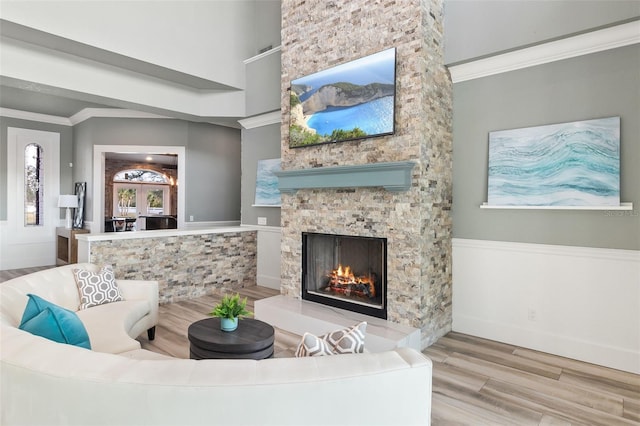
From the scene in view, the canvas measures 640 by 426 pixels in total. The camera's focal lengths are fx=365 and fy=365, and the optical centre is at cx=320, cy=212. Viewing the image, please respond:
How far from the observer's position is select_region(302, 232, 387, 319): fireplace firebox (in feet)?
12.8

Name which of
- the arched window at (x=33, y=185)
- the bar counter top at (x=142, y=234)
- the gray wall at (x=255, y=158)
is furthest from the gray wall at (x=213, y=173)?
the arched window at (x=33, y=185)

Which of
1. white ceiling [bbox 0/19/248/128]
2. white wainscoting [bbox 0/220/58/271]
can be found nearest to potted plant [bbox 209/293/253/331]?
white ceiling [bbox 0/19/248/128]

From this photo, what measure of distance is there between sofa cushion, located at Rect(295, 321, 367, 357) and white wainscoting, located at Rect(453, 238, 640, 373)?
2614 mm

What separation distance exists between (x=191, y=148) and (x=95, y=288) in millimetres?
4548

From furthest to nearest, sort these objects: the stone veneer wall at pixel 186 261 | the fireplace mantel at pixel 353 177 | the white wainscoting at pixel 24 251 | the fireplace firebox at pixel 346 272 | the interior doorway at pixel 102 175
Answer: the interior doorway at pixel 102 175
the white wainscoting at pixel 24 251
the stone veneer wall at pixel 186 261
the fireplace firebox at pixel 346 272
the fireplace mantel at pixel 353 177

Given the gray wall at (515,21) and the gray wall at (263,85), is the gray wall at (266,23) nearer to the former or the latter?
the gray wall at (263,85)

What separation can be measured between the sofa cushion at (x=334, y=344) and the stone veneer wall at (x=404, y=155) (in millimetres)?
2006

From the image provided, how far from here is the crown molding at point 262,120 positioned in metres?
5.79

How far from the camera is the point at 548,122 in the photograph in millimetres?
3428

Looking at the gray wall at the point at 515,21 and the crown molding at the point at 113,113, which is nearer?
the gray wall at the point at 515,21

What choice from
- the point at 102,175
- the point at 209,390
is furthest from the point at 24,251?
the point at 209,390

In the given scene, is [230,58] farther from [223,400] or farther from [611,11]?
[223,400]

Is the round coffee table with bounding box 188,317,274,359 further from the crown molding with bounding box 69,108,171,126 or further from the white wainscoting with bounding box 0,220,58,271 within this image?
the white wainscoting with bounding box 0,220,58,271

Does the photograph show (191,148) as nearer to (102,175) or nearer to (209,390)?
(102,175)
